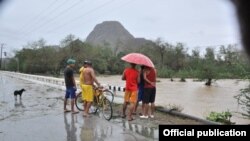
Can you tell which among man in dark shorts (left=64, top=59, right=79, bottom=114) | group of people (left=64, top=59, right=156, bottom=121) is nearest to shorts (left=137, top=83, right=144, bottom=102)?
group of people (left=64, top=59, right=156, bottom=121)

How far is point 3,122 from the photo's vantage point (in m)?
10.1

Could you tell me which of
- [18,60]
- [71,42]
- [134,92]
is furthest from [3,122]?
[71,42]

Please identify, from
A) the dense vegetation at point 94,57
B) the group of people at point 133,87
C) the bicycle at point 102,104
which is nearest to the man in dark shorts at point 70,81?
the group of people at point 133,87

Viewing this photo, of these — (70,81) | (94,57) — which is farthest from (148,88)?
(94,57)

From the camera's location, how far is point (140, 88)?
10.7 meters

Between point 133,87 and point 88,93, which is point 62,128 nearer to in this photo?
point 88,93

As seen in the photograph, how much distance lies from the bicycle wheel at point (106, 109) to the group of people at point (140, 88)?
36 cm

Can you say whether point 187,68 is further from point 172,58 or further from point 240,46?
point 240,46

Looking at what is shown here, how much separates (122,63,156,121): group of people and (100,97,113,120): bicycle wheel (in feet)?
1.19

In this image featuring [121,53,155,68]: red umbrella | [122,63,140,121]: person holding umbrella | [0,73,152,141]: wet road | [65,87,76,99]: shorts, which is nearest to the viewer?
[0,73,152,141]: wet road

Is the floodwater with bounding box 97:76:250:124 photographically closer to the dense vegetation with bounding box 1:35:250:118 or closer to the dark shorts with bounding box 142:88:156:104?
the dark shorts with bounding box 142:88:156:104

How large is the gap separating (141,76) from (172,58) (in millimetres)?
65348

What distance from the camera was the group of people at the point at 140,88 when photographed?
1005 centimetres

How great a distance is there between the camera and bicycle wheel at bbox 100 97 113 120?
10.4 m
